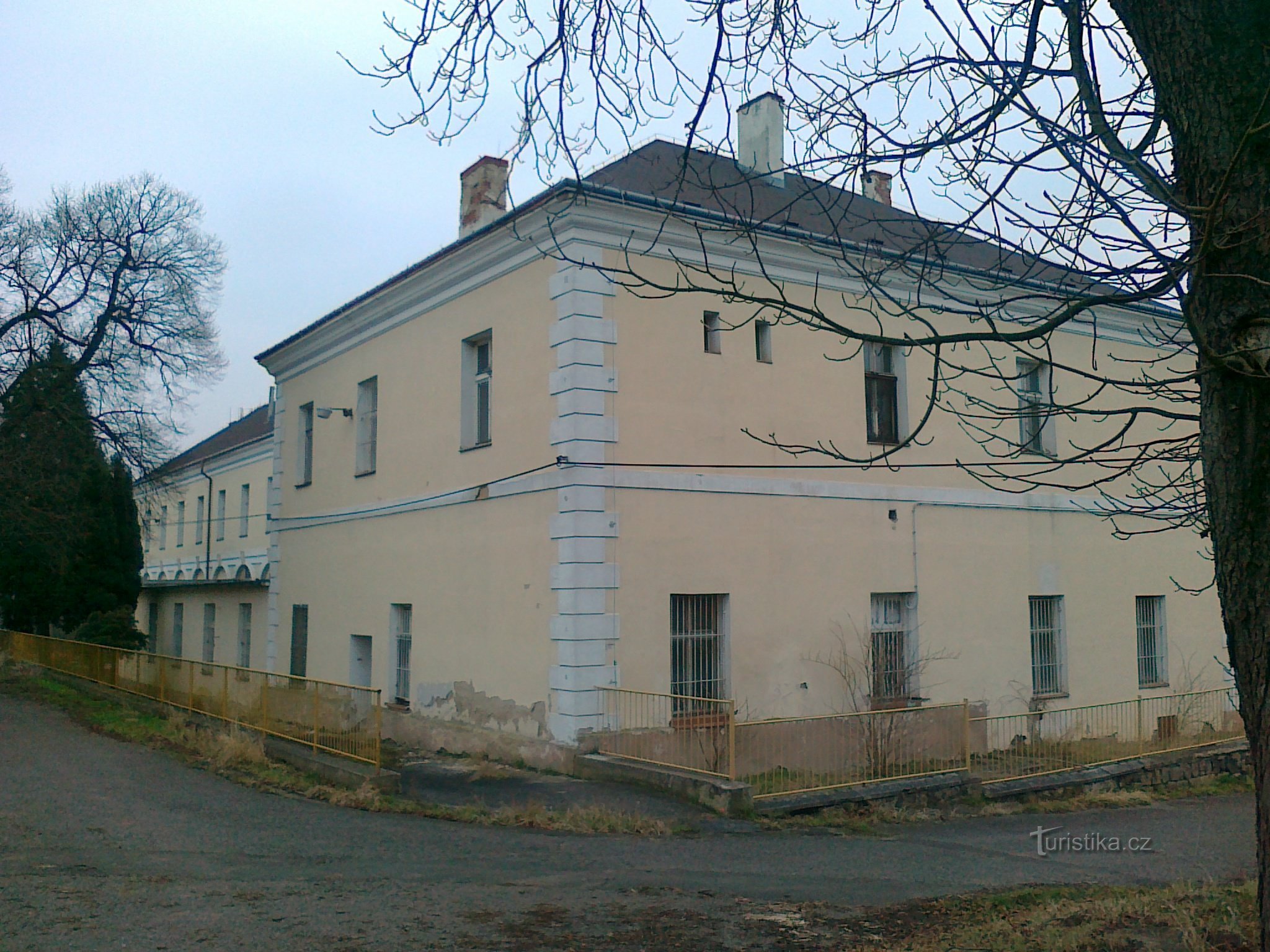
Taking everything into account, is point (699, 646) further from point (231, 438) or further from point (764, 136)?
point (231, 438)

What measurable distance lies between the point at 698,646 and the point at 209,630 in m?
20.3

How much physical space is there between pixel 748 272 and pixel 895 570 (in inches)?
186

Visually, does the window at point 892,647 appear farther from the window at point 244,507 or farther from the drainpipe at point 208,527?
the drainpipe at point 208,527

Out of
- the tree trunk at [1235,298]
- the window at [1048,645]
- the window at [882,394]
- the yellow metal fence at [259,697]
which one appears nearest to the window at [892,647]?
the window at [882,394]

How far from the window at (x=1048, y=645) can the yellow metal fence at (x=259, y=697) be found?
32.9 ft

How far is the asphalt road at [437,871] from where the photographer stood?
6.71 m

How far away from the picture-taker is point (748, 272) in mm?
14539

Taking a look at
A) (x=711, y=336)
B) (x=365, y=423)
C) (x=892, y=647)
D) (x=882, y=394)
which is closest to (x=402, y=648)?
(x=365, y=423)

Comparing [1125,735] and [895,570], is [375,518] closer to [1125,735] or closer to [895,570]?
[895,570]

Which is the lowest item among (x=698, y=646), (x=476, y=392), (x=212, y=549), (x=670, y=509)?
(x=698, y=646)

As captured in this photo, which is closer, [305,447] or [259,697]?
[259,697]

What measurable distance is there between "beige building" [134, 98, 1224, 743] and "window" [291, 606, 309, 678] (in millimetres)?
173

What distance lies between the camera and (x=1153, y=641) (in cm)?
1911

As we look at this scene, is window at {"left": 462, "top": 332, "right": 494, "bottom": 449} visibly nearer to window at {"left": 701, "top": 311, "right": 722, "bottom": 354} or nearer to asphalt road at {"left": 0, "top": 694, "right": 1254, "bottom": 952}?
window at {"left": 701, "top": 311, "right": 722, "bottom": 354}
